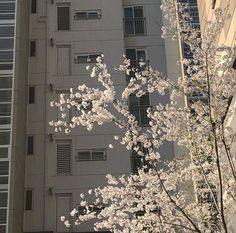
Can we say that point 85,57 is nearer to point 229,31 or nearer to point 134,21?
point 134,21

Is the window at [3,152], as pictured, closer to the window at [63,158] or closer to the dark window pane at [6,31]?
the window at [63,158]

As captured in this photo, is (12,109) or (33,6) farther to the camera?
(33,6)

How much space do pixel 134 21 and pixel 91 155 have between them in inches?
304

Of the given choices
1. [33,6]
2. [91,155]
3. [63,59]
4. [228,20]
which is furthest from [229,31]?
[33,6]

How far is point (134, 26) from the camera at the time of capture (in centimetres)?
2881

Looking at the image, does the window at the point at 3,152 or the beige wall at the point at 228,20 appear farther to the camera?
the window at the point at 3,152

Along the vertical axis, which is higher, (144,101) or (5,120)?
(144,101)

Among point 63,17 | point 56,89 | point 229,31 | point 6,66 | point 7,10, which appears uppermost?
point 63,17

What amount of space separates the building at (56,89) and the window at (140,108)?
0.16 feet

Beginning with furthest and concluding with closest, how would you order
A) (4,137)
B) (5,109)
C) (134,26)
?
(134,26)
(5,109)
(4,137)

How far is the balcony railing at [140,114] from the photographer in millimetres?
26406

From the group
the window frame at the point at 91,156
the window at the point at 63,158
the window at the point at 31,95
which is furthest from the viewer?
the window at the point at 31,95

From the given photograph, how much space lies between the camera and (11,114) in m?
23.6

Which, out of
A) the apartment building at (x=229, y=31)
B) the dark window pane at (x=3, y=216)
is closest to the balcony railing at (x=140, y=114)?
the dark window pane at (x=3, y=216)
